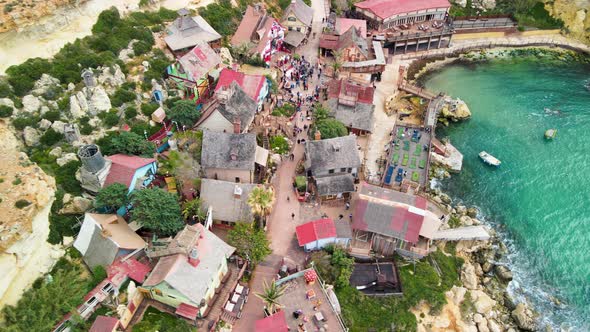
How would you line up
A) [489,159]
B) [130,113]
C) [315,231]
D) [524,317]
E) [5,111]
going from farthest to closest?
[489,159]
[130,113]
[5,111]
[315,231]
[524,317]

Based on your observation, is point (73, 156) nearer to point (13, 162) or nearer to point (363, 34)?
point (13, 162)

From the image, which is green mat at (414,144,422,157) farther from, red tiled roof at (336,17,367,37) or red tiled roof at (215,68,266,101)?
red tiled roof at (336,17,367,37)

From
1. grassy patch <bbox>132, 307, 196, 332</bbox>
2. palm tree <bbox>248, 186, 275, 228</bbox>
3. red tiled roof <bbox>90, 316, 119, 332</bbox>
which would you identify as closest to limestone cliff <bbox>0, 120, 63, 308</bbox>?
red tiled roof <bbox>90, 316, 119, 332</bbox>

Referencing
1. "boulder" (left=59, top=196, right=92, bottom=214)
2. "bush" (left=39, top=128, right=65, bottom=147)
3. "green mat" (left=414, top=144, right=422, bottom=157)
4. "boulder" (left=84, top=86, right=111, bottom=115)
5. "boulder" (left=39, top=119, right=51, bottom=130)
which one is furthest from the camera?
"green mat" (left=414, top=144, right=422, bottom=157)

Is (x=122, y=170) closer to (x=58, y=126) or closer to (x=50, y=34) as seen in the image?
(x=58, y=126)

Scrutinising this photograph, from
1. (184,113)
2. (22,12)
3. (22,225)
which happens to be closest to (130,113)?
(184,113)

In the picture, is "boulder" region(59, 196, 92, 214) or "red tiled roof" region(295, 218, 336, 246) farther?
"red tiled roof" region(295, 218, 336, 246)
